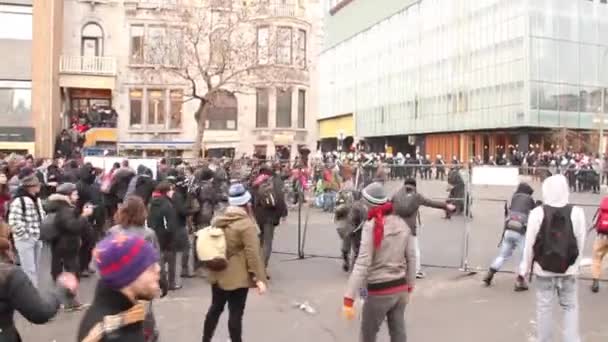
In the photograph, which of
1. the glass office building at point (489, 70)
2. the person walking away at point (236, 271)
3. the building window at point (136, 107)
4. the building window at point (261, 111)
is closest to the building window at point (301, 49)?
the building window at point (261, 111)

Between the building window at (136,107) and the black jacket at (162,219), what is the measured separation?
2723 cm

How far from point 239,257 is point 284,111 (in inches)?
1272

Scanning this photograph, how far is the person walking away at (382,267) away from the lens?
5395mm

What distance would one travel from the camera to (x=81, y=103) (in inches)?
1391

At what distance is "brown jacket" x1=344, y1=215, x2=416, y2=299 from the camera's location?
211 inches

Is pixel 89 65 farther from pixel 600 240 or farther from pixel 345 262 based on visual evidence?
pixel 600 240

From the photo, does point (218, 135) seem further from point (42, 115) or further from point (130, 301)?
point (130, 301)

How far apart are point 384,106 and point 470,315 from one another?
7106cm

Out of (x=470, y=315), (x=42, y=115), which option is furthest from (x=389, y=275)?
(x=42, y=115)

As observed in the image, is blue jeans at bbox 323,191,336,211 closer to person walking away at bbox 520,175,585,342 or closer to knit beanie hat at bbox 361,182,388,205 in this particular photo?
person walking away at bbox 520,175,585,342

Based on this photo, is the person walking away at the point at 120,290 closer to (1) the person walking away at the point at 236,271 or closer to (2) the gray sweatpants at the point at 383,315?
(2) the gray sweatpants at the point at 383,315

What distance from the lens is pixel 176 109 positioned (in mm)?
35531

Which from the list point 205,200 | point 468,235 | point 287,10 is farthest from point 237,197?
point 287,10

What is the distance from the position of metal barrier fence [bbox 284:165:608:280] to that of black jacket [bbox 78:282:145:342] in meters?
9.17
